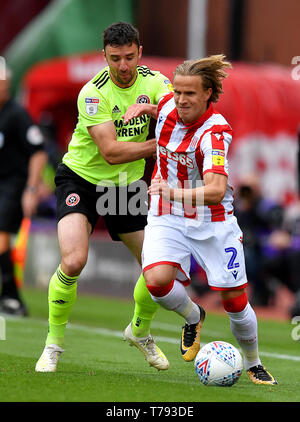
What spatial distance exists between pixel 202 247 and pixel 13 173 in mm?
4921

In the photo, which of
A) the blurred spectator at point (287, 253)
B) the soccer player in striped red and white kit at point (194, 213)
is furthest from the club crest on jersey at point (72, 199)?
the blurred spectator at point (287, 253)

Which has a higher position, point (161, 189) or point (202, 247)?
point (161, 189)

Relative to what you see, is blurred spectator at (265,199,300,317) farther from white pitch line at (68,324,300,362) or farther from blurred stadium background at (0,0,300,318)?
white pitch line at (68,324,300,362)

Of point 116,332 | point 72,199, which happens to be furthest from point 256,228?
point 72,199

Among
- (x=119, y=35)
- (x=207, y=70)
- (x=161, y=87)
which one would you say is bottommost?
(x=161, y=87)

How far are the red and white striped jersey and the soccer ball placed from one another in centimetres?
87

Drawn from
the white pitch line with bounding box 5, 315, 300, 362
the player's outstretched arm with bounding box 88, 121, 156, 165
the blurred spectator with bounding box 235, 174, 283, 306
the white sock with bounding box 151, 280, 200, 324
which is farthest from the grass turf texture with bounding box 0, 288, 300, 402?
the blurred spectator with bounding box 235, 174, 283, 306

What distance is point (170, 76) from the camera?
14875mm

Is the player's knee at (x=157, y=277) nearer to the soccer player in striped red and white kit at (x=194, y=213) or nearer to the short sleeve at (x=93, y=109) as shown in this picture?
the soccer player in striped red and white kit at (x=194, y=213)

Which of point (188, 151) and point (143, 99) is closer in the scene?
point (188, 151)

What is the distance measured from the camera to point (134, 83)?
6973mm

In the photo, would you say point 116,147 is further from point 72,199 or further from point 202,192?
point 202,192

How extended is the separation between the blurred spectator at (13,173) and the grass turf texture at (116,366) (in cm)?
44
